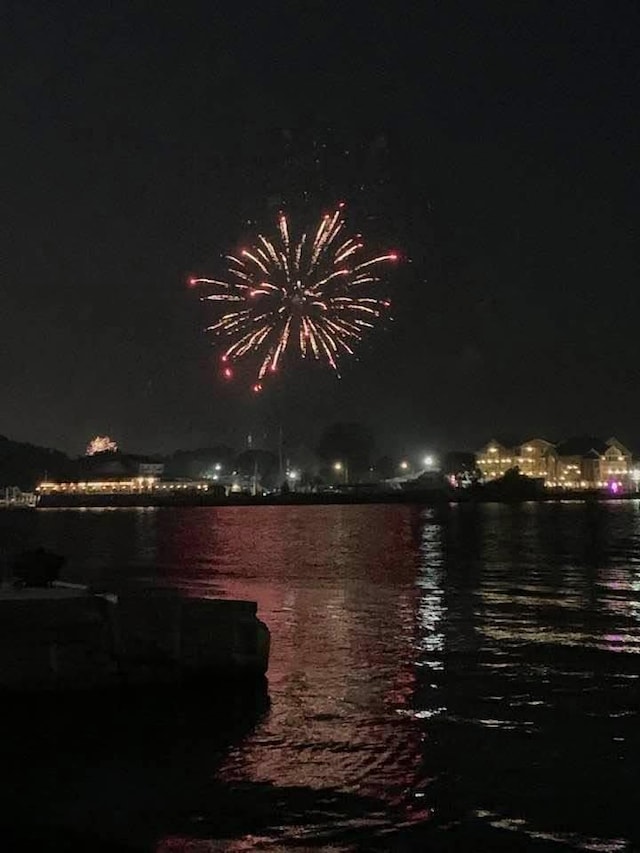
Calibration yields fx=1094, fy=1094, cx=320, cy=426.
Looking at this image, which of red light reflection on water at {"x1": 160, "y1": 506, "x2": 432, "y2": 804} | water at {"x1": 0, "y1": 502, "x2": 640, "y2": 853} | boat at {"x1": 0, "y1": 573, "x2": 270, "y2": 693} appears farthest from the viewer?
boat at {"x1": 0, "y1": 573, "x2": 270, "y2": 693}

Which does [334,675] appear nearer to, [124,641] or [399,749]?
[124,641]

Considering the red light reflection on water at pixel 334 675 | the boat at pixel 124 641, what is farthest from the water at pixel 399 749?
the boat at pixel 124 641

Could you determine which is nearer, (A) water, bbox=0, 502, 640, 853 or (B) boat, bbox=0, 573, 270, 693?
(A) water, bbox=0, 502, 640, 853

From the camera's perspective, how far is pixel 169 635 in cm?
1744

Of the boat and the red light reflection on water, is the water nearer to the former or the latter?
the red light reflection on water

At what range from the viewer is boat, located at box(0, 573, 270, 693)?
16.5 m

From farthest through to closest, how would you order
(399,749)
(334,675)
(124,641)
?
(334,675), (124,641), (399,749)

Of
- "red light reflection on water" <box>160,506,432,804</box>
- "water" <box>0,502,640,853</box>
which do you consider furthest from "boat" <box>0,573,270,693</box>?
"red light reflection on water" <box>160,506,432,804</box>

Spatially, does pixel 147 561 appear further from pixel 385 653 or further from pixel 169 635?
pixel 169 635

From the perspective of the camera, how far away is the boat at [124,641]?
16484mm

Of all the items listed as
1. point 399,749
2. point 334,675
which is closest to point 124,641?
point 334,675

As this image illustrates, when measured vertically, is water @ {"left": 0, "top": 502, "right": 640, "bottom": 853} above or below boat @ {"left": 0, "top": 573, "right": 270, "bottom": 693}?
below

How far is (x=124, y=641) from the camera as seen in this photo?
17.2 meters

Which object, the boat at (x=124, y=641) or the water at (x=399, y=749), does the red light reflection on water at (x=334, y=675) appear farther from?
the boat at (x=124, y=641)
